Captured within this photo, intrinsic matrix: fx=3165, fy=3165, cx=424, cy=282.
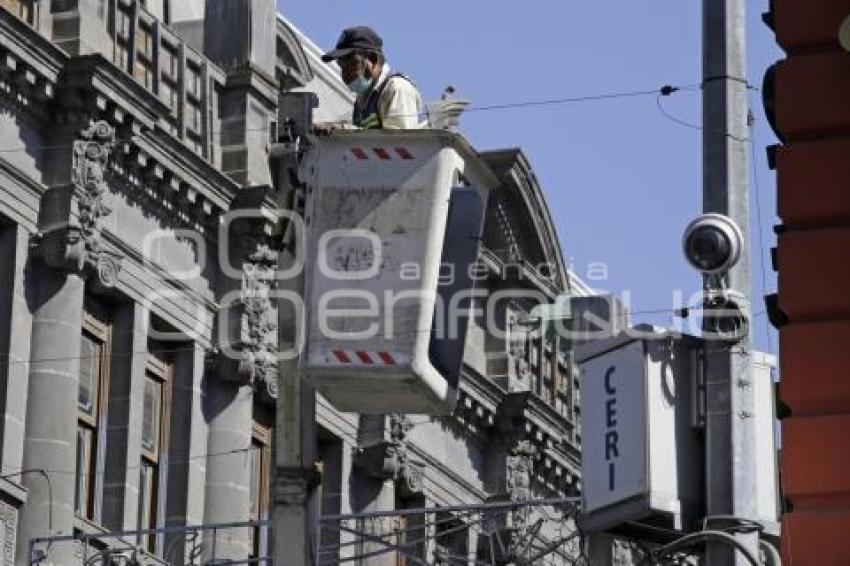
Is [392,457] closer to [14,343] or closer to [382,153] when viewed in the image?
[14,343]

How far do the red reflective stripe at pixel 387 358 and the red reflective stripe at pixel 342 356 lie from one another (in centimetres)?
26

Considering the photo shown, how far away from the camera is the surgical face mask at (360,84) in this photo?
22.5 meters

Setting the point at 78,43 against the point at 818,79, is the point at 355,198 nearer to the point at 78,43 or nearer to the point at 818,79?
the point at 818,79

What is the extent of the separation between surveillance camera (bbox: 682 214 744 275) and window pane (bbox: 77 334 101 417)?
52.5ft

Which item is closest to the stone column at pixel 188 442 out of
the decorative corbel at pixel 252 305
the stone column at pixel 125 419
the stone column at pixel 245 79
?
the decorative corbel at pixel 252 305

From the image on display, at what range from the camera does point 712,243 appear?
63.0ft

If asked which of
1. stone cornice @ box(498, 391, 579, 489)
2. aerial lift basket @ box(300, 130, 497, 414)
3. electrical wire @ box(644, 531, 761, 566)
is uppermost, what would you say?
stone cornice @ box(498, 391, 579, 489)

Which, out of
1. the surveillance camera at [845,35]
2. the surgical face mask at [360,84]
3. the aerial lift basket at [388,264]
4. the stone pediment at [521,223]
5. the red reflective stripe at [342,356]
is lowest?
the red reflective stripe at [342,356]

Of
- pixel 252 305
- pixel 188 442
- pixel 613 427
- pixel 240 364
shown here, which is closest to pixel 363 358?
pixel 613 427

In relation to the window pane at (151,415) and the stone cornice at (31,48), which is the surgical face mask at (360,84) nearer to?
the stone cornice at (31,48)

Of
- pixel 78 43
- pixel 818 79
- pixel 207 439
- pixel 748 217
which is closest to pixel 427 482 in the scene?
pixel 207 439

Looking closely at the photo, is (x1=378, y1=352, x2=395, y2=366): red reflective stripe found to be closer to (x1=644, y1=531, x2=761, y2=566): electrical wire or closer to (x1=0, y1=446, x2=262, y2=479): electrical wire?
(x1=644, y1=531, x2=761, y2=566): electrical wire

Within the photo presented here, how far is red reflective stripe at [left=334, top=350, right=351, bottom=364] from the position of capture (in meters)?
21.1

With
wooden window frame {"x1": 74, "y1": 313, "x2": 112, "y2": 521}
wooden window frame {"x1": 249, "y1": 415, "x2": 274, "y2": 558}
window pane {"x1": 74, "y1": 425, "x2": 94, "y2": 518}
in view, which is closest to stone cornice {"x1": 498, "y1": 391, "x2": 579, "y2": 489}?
wooden window frame {"x1": 249, "y1": 415, "x2": 274, "y2": 558}
